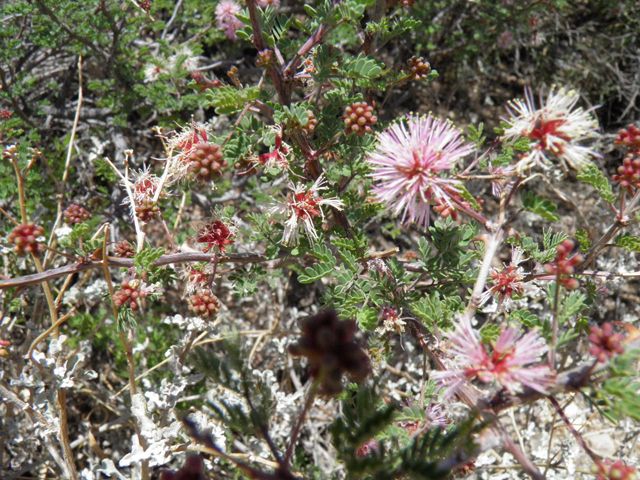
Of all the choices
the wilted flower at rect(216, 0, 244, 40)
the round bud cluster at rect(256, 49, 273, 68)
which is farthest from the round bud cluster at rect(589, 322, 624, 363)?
the wilted flower at rect(216, 0, 244, 40)

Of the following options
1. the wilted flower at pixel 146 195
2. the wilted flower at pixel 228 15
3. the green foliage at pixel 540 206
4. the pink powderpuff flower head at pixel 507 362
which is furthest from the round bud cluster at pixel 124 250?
the wilted flower at pixel 228 15

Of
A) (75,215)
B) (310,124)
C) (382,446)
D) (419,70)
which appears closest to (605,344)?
(382,446)

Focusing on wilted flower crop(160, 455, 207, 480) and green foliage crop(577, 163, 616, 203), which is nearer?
wilted flower crop(160, 455, 207, 480)

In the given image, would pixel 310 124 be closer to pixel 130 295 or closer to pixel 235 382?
pixel 130 295

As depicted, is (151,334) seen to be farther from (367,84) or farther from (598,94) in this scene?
(598,94)

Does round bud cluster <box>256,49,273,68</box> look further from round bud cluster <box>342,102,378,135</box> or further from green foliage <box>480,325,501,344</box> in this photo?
green foliage <box>480,325,501,344</box>
